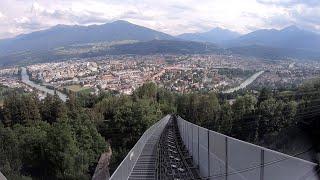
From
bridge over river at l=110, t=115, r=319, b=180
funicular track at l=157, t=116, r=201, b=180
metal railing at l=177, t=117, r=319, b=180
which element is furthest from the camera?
funicular track at l=157, t=116, r=201, b=180

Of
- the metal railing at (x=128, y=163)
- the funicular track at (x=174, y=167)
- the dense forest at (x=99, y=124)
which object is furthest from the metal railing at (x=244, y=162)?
the dense forest at (x=99, y=124)

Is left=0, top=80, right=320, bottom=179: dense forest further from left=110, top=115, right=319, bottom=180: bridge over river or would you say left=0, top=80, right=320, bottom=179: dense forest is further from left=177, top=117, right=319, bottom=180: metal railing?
left=177, top=117, right=319, bottom=180: metal railing

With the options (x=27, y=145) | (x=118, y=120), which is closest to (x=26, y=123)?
(x=118, y=120)

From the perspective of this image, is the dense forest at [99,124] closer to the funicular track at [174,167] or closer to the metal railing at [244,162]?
the funicular track at [174,167]

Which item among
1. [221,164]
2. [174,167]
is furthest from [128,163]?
[174,167]

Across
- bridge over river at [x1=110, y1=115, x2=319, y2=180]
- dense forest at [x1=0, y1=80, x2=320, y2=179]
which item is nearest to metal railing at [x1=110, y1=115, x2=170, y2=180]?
bridge over river at [x1=110, y1=115, x2=319, y2=180]

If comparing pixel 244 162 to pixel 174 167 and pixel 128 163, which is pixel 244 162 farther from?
pixel 174 167

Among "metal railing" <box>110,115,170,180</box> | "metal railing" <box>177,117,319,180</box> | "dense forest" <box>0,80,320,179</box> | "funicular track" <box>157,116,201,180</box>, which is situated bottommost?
"dense forest" <box>0,80,320,179</box>

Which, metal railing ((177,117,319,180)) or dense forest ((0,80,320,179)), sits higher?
metal railing ((177,117,319,180))
